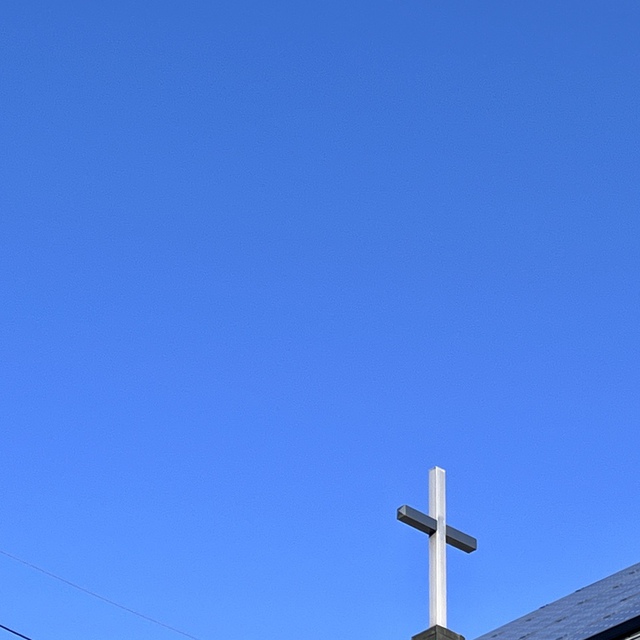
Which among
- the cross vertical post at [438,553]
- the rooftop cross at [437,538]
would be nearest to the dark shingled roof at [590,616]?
the rooftop cross at [437,538]

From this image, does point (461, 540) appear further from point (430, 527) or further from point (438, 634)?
point (438, 634)

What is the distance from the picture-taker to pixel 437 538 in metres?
15.2

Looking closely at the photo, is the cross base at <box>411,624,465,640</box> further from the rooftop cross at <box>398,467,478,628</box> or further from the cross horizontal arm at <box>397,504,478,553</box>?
the cross horizontal arm at <box>397,504,478,553</box>

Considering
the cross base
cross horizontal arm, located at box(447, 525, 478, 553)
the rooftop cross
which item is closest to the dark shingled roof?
cross horizontal arm, located at box(447, 525, 478, 553)

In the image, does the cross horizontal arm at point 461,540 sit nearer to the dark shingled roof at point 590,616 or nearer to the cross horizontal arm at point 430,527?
the cross horizontal arm at point 430,527

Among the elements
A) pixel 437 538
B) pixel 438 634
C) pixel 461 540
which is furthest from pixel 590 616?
pixel 438 634

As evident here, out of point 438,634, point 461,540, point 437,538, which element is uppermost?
point 461,540

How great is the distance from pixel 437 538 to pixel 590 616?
6432mm

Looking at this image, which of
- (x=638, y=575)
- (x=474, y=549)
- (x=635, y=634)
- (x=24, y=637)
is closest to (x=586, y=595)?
(x=638, y=575)

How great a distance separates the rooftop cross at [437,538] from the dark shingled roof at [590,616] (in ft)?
10.2

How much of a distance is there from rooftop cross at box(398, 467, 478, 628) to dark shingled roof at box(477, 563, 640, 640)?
10.2 ft

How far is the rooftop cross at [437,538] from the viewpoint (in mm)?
14352

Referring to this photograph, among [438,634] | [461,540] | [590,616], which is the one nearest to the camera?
[438,634]

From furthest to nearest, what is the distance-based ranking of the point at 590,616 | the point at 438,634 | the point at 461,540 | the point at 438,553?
the point at 590,616, the point at 461,540, the point at 438,553, the point at 438,634
